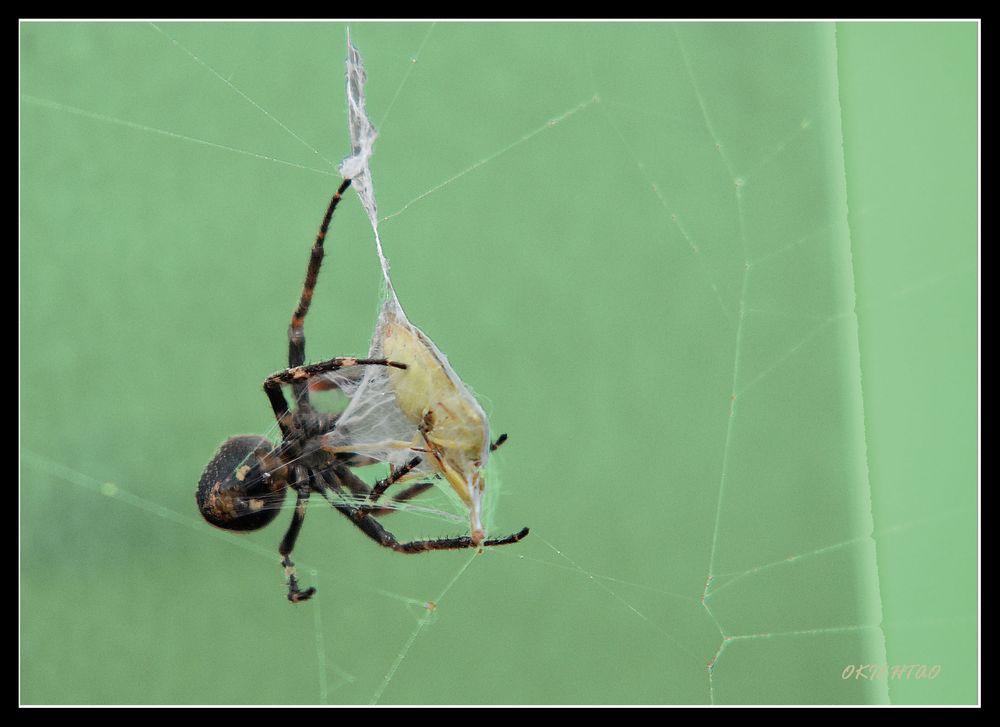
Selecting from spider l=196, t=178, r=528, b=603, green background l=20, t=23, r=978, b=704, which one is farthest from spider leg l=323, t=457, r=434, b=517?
green background l=20, t=23, r=978, b=704

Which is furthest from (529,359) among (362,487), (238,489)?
Result: (238,489)

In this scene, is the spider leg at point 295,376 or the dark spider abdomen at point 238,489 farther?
the dark spider abdomen at point 238,489

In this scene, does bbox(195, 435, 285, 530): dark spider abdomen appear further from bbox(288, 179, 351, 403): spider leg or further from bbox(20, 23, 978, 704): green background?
bbox(20, 23, 978, 704): green background

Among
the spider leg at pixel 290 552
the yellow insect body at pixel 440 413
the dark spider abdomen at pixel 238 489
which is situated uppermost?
the yellow insect body at pixel 440 413

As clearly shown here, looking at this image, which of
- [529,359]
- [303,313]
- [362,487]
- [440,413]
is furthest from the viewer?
[529,359]

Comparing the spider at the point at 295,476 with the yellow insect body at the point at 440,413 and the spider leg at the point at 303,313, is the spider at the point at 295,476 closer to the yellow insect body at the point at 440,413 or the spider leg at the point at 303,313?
the spider leg at the point at 303,313

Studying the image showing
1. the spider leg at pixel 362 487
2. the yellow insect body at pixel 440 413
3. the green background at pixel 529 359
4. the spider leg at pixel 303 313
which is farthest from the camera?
the green background at pixel 529 359

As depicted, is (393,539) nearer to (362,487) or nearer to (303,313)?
(362,487)

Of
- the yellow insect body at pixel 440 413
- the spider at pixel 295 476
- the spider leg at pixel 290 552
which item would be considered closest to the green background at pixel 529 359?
the spider leg at pixel 290 552
